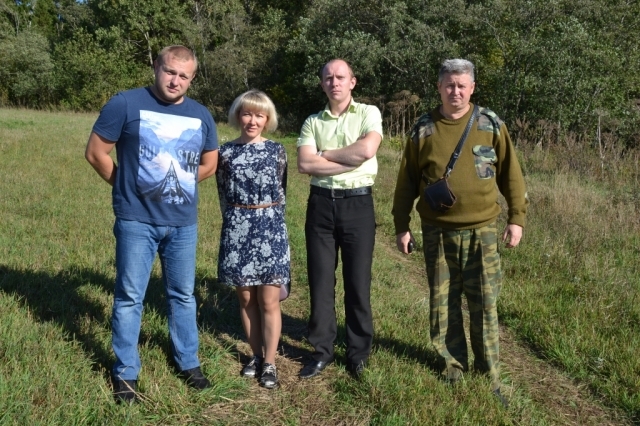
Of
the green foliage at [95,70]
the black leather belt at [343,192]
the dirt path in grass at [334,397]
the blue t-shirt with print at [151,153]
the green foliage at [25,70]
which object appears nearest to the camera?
the blue t-shirt with print at [151,153]

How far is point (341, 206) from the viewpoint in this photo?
3.56 meters

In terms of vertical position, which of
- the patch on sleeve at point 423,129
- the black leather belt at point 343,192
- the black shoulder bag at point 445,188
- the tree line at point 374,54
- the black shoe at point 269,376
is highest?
the tree line at point 374,54

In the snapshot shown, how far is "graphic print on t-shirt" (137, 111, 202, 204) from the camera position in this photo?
3.02m

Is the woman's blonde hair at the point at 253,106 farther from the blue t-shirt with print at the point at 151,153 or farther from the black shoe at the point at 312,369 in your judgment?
the black shoe at the point at 312,369

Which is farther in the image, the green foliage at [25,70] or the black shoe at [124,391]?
the green foliage at [25,70]

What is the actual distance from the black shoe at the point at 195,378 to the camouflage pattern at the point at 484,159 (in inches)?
82.1

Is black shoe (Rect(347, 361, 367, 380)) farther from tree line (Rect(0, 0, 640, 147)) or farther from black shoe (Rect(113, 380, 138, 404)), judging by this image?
tree line (Rect(0, 0, 640, 147))

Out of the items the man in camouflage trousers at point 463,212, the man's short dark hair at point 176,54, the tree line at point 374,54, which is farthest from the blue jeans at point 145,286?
the tree line at point 374,54

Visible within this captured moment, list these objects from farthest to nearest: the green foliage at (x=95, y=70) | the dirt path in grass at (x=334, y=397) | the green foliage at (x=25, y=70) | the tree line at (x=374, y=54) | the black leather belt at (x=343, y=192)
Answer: the green foliage at (x=25, y=70) < the green foliage at (x=95, y=70) < the tree line at (x=374, y=54) < the black leather belt at (x=343, y=192) < the dirt path in grass at (x=334, y=397)

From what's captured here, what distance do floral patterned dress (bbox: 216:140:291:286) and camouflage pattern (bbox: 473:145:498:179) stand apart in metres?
1.24

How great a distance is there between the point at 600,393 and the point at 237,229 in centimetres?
256

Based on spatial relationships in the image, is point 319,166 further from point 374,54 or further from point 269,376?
point 374,54

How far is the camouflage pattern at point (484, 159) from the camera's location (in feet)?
10.8

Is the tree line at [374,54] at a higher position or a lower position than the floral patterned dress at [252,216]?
higher
